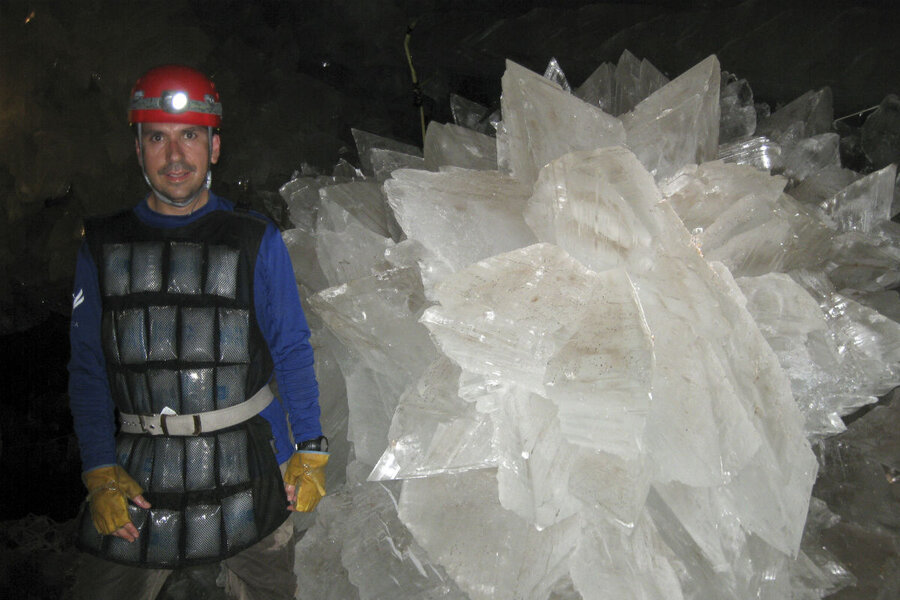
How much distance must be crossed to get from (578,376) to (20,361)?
165 cm

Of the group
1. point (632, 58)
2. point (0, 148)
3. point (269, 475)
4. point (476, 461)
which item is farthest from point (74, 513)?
point (632, 58)

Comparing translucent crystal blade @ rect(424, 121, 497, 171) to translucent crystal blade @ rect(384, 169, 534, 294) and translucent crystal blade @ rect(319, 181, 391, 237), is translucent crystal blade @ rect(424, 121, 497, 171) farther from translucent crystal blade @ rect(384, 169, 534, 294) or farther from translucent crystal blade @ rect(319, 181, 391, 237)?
translucent crystal blade @ rect(384, 169, 534, 294)

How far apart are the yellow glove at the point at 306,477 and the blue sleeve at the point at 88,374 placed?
1.24ft

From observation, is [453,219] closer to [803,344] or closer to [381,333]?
[381,333]

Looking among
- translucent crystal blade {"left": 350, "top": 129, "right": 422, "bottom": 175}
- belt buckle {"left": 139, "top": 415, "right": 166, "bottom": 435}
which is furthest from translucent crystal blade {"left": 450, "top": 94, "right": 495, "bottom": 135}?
belt buckle {"left": 139, "top": 415, "right": 166, "bottom": 435}

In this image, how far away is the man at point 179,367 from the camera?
1.26 meters

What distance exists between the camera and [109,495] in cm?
126

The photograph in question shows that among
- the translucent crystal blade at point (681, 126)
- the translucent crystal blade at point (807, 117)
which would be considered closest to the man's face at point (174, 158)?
the translucent crystal blade at point (681, 126)

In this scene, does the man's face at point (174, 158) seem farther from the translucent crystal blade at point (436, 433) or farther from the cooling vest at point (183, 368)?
the translucent crystal blade at point (436, 433)

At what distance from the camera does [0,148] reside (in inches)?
72.0

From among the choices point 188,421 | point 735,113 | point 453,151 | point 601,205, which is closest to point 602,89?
point 735,113

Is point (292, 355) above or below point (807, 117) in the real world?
below

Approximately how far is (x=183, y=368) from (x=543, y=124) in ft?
2.88

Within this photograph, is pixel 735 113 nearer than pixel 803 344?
No
